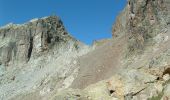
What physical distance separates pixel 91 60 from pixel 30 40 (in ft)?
70.5

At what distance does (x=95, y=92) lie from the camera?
30844 mm

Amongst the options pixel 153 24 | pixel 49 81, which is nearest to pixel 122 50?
pixel 153 24

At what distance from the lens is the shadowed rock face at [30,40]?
257 ft

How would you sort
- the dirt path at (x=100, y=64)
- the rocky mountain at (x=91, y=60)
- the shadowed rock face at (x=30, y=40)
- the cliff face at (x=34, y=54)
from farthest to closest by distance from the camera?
the shadowed rock face at (x=30, y=40) → the cliff face at (x=34, y=54) → the dirt path at (x=100, y=64) → the rocky mountain at (x=91, y=60)

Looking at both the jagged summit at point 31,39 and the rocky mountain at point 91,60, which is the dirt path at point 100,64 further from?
the jagged summit at point 31,39

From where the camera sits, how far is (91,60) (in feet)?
201

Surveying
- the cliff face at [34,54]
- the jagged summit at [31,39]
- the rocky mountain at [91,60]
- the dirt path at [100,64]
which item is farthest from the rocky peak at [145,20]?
the jagged summit at [31,39]

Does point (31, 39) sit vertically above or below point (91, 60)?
above

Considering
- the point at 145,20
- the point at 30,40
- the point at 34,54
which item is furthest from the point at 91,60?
the point at 30,40

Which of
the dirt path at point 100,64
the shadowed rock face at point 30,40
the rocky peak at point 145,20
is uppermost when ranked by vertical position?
the shadowed rock face at point 30,40

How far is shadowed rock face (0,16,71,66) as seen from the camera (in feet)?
257

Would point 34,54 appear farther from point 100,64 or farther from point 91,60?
point 100,64

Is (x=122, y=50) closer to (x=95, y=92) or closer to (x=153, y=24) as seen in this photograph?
(x=153, y=24)

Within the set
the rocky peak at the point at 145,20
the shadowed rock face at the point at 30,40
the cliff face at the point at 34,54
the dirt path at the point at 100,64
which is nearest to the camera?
the rocky peak at the point at 145,20
